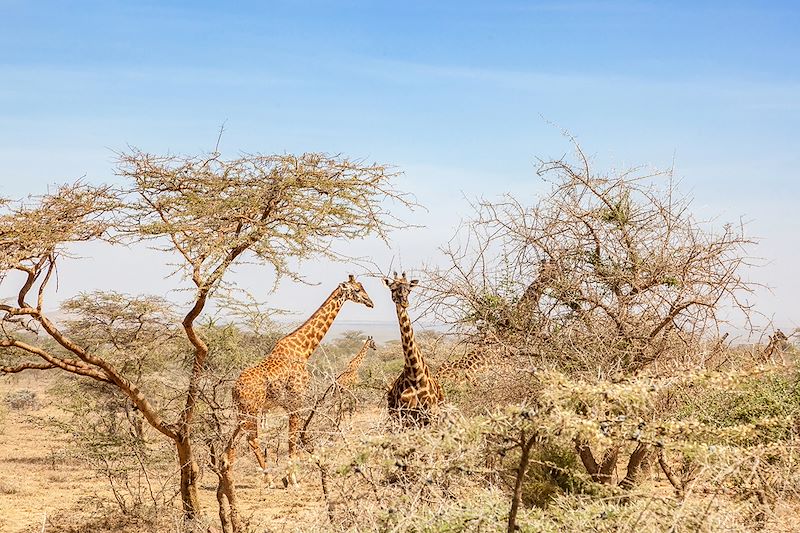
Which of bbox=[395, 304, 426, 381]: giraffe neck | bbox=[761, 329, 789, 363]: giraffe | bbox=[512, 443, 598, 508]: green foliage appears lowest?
bbox=[512, 443, 598, 508]: green foliage

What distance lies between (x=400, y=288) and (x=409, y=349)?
2.15ft

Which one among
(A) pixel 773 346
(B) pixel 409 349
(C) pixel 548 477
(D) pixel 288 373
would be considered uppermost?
(B) pixel 409 349

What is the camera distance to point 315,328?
421 inches

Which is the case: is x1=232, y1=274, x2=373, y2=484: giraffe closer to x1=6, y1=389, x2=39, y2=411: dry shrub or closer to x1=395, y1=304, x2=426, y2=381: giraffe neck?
x1=395, y1=304, x2=426, y2=381: giraffe neck

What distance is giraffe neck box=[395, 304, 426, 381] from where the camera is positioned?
900cm

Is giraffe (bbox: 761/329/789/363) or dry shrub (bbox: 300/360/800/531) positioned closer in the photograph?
dry shrub (bbox: 300/360/800/531)

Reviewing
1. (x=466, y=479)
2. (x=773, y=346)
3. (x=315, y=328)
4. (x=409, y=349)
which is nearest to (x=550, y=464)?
(x=466, y=479)

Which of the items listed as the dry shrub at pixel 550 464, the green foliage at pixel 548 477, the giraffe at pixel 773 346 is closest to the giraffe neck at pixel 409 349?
the green foliage at pixel 548 477

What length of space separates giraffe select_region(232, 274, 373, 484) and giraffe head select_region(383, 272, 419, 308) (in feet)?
4.23

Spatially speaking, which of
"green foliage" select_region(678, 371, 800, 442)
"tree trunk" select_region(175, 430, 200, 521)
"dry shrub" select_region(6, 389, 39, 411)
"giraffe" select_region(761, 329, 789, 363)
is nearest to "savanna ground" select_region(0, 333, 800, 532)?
"green foliage" select_region(678, 371, 800, 442)

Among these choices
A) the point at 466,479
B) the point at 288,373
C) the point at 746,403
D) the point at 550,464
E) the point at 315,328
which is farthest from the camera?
the point at 315,328

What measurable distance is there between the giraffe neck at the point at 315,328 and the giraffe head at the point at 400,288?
181 centimetres

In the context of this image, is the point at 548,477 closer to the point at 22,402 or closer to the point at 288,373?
the point at 288,373

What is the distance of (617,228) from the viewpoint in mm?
9039
